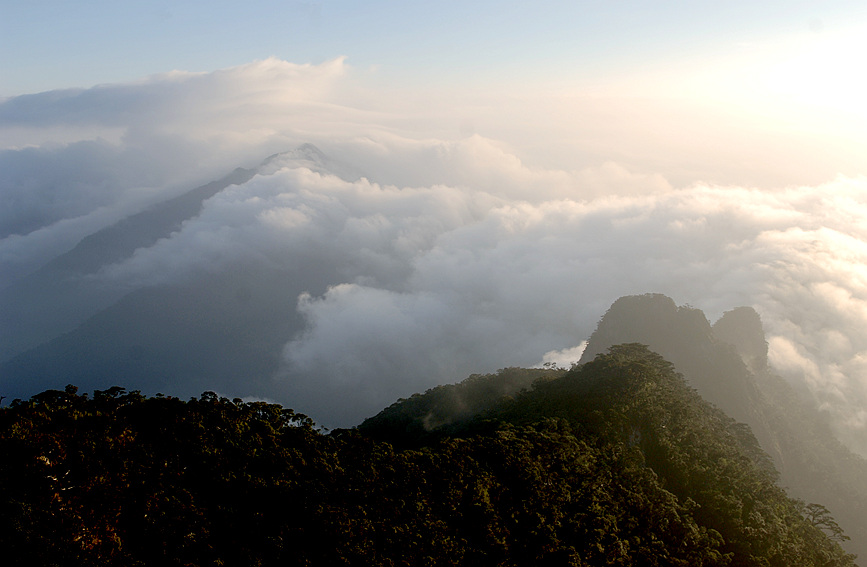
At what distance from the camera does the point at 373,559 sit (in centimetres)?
2339

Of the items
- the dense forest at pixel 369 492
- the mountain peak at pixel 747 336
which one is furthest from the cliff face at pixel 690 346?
the dense forest at pixel 369 492

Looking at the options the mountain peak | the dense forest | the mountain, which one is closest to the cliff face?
the mountain

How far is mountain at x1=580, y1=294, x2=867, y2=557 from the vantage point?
299 feet

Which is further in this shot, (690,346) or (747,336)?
(747,336)

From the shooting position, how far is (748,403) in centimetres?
9338

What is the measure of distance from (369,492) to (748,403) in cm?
8880

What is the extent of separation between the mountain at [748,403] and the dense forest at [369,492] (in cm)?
5700

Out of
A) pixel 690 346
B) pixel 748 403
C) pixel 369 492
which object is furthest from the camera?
pixel 690 346

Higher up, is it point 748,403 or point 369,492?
point 369,492

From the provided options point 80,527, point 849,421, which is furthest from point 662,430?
point 849,421

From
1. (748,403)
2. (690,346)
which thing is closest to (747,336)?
(690,346)

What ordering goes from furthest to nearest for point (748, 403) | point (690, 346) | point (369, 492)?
point (690, 346) → point (748, 403) → point (369, 492)

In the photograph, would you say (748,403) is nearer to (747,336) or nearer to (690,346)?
(690,346)

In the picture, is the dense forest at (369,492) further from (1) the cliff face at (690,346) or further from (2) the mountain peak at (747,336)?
(2) the mountain peak at (747,336)
